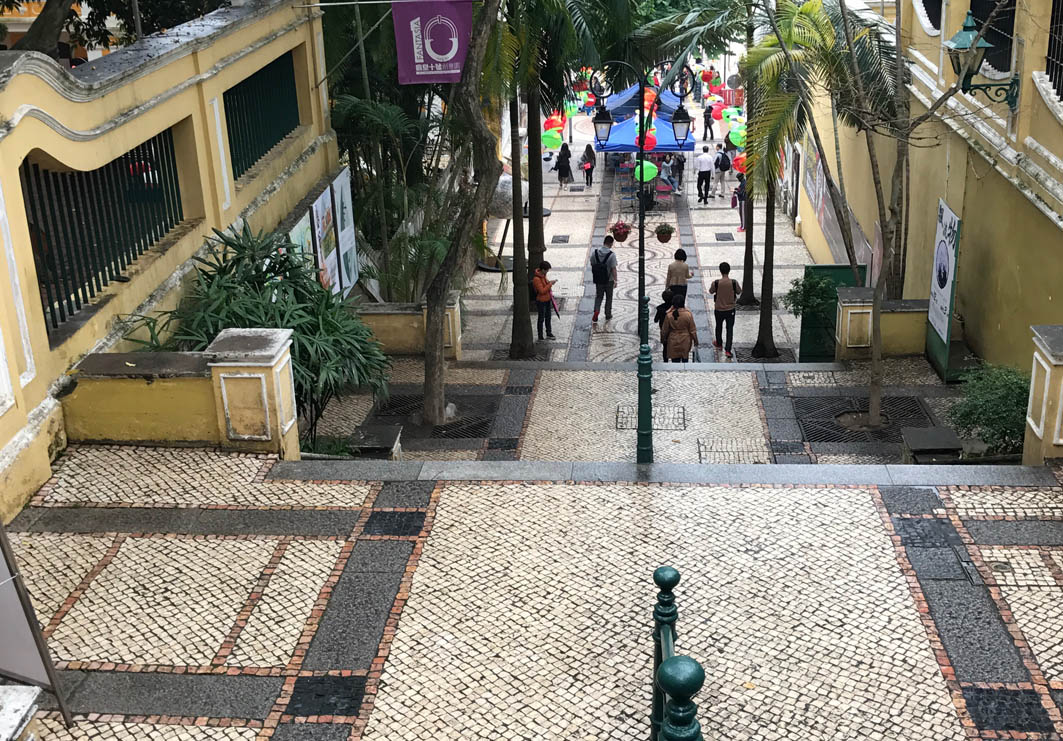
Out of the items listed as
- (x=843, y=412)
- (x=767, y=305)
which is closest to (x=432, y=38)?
(x=843, y=412)

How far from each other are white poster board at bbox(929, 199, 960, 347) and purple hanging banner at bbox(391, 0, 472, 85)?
595 centimetres

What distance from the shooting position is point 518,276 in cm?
1709

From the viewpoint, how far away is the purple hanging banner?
13406 mm

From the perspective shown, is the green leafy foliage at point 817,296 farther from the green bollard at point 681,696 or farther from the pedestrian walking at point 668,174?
the pedestrian walking at point 668,174

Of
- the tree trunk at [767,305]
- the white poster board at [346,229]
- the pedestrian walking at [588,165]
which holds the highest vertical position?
the white poster board at [346,229]

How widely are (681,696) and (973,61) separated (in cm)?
897

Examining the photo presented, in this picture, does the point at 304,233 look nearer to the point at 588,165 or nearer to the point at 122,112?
the point at 122,112

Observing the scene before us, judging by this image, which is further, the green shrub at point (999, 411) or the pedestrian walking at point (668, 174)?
the pedestrian walking at point (668, 174)

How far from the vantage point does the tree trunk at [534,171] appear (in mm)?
16656

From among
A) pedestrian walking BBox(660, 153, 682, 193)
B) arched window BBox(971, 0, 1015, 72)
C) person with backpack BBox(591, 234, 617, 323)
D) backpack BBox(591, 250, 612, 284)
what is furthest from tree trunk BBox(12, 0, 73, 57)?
pedestrian walking BBox(660, 153, 682, 193)

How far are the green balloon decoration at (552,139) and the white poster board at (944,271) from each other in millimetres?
16337

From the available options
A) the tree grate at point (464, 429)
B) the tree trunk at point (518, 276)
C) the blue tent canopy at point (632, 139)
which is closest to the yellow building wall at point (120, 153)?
the tree trunk at point (518, 276)

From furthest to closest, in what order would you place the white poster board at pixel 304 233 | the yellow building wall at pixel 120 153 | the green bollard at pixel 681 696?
the white poster board at pixel 304 233, the yellow building wall at pixel 120 153, the green bollard at pixel 681 696

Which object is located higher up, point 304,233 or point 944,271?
point 304,233
